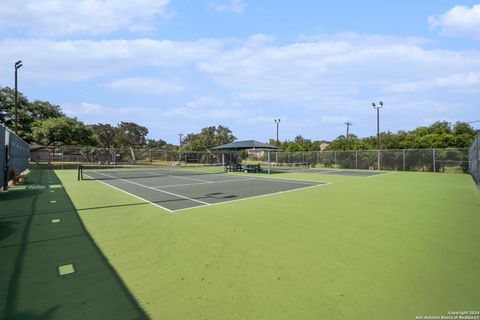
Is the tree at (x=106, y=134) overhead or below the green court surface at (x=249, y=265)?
overhead

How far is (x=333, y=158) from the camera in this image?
33469 mm

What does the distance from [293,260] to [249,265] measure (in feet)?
2.28

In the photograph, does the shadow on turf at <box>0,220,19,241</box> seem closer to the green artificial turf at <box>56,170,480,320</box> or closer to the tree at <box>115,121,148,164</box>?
the green artificial turf at <box>56,170,480,320</box>

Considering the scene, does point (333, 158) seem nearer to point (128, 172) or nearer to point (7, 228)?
point (128, 172)

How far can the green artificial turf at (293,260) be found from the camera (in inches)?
114

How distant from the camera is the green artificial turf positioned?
289 centimetres

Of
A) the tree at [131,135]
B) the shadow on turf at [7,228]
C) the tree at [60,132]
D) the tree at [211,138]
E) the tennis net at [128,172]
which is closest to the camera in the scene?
the shadow on turf at [7,228]

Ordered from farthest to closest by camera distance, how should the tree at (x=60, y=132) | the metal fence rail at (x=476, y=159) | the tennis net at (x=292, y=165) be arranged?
the tennis net at (x=292, y=165) → the tree at (x=60, y=132) → the metal fence rail at (x=476, y=159)

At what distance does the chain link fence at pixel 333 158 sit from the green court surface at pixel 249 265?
17674mm

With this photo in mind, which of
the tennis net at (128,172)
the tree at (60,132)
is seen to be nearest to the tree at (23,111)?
the tree at (60,132)

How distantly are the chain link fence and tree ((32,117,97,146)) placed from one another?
1.16 meters

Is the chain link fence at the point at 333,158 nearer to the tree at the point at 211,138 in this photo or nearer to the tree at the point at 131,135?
the tree at the point at 211,138

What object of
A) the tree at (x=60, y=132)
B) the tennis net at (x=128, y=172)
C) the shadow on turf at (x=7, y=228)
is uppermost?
the tree at (x=60, y=132)

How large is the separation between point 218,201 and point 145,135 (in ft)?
216
